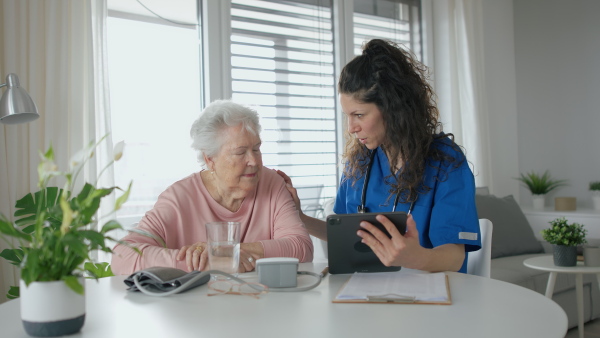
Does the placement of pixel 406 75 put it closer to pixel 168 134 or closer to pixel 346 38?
pixel 168 134

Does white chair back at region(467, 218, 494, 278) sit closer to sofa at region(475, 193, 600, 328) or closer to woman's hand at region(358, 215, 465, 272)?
woman's hand at region(358, 215, 465, 272)

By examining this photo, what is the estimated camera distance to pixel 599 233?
4.30m

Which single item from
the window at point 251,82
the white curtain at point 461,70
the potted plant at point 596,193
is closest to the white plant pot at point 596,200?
the potted plant at point 596,193

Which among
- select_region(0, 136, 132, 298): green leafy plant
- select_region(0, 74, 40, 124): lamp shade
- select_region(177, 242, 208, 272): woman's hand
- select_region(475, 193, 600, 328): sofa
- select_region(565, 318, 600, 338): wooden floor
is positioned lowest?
select_region(565, 318, 600, 338): wooden floor

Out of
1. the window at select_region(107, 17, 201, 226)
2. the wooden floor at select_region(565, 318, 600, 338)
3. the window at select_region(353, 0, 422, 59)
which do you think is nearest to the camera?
the window at select_region(107, 17, 201, 226)

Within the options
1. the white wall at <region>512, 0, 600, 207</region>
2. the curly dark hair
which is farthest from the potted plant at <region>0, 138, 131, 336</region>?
the white wall at <region>512, 0, 600, 207</region>

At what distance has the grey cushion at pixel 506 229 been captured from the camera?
154 inches

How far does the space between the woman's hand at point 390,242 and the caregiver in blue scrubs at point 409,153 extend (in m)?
0.26

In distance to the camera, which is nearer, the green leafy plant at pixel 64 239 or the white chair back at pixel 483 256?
the green leafy plant at pixel 64 239

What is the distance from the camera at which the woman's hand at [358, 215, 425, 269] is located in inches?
55.5

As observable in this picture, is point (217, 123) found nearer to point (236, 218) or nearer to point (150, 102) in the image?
point (236, 218)

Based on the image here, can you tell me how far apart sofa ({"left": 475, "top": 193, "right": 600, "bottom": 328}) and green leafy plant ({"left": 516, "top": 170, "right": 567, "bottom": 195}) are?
76 centimetres

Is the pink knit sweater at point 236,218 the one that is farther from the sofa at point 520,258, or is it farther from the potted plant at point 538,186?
the potted plant at point 538,186

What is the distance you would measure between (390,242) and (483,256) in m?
0.52
